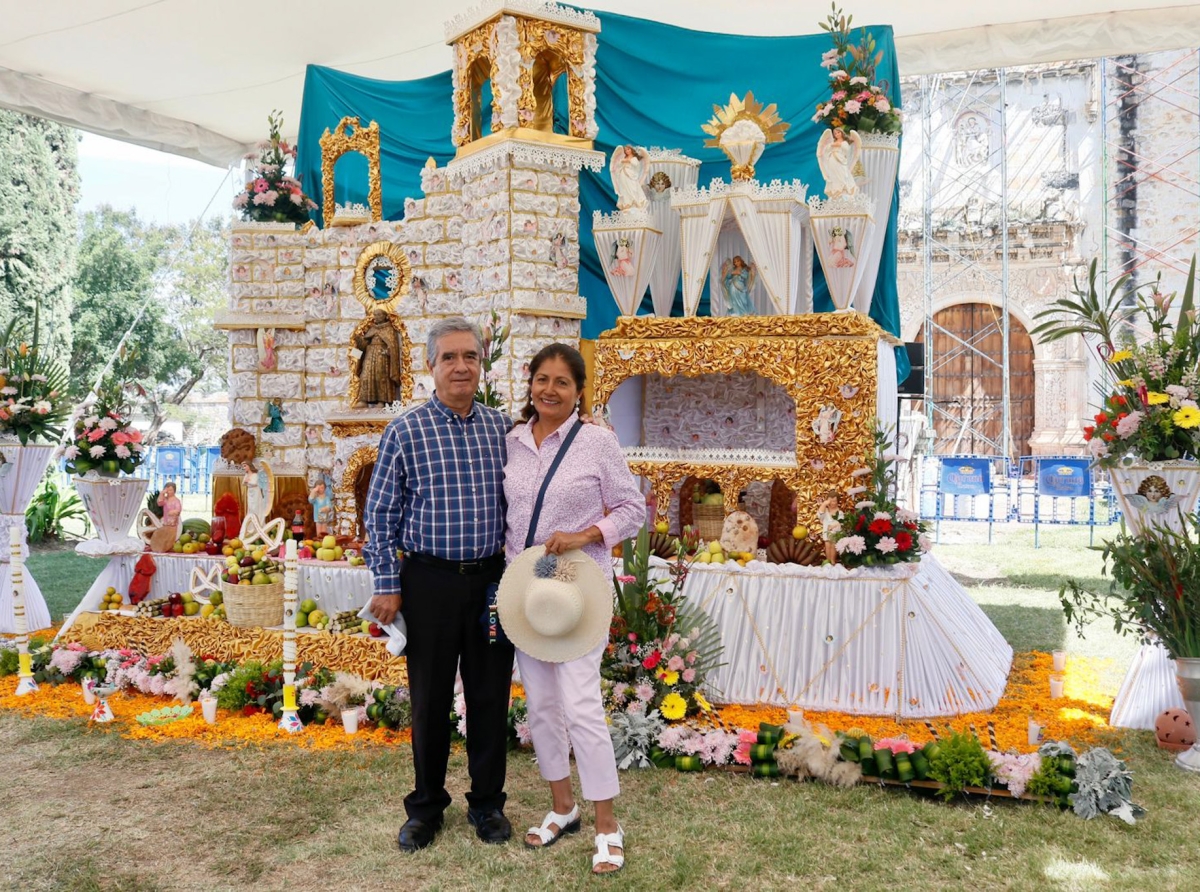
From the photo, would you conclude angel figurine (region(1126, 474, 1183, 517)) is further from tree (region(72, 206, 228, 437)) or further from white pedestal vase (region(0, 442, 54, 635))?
tree (region(72, 206, 228, 437))

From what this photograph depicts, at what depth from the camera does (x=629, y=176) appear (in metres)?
7.18

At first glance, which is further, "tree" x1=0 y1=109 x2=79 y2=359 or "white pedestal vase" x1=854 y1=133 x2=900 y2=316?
"tree" x1=0 y1=109 x2=79 y2=359

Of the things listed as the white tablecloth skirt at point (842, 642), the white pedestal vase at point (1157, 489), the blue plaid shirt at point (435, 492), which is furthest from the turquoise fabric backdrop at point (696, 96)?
the blue plaid shirt at point (435, 492)

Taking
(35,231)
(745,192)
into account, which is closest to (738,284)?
(745,192)

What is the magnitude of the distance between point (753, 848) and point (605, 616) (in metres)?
1.10

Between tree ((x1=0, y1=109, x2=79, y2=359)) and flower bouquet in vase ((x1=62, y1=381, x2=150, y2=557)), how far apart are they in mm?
13273

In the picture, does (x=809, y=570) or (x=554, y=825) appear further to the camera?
(x=809, y=570)

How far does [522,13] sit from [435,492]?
5.12 m

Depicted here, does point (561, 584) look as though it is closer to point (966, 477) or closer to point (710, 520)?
point (710, 520)

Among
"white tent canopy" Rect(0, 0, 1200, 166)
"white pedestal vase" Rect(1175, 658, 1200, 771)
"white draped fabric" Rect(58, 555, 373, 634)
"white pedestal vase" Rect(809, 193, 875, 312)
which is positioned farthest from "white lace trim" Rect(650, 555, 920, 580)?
"white tent canopy" Rect(0, 0, 1200, 166)

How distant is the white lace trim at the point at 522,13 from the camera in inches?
291

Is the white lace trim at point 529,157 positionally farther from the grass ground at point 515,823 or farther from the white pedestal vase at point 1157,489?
the grass ground at point 515,823

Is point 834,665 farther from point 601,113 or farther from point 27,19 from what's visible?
point 27,19

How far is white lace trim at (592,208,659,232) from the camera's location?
716 cm
